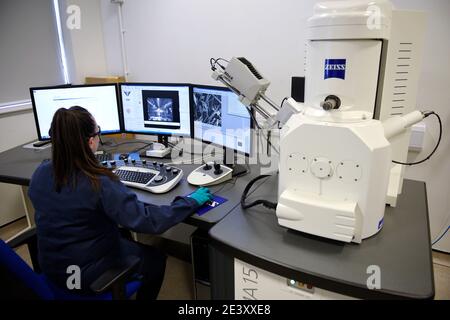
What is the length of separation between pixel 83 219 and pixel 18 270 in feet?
0.91

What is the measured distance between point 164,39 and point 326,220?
2155mm

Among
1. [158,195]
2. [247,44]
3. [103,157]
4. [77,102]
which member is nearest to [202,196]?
[158,195]

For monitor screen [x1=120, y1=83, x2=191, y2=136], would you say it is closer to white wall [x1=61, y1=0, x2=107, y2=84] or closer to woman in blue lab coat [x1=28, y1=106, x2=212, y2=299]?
woman in blue lab coat [x1=28, y1=106, x2=212, y2=299]

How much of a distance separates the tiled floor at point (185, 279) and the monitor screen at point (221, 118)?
3.02 ft

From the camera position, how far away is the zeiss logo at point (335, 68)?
104 centimetres

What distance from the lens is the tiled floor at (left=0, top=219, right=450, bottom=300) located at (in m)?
2.00

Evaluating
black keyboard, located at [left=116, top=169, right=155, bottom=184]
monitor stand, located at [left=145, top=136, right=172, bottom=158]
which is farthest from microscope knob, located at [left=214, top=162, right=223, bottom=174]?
monitor stand, located at [left=145, top=136, right=172, bottom=158]

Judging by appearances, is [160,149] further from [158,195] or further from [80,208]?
[80,208]

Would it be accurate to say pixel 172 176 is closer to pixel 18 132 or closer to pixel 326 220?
pixel 326 220

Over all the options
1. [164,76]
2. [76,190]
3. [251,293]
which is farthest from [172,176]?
[164,76]

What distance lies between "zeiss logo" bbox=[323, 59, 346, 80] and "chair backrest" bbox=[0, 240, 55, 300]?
1.12 metres

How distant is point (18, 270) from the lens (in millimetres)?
1026

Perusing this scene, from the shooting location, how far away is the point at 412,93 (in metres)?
1.33

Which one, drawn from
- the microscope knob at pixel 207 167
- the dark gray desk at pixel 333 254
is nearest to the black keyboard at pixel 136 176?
the microscope knob at pixel 207 167
